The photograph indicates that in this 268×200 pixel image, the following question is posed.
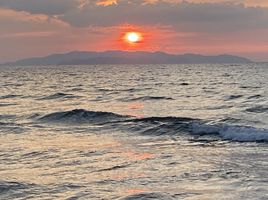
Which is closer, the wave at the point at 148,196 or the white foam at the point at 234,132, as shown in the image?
the wave at the point at 148,196

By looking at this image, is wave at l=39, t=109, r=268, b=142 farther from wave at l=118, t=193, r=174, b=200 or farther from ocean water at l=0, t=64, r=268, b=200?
wave at l=118, t=193, r=174, b=200

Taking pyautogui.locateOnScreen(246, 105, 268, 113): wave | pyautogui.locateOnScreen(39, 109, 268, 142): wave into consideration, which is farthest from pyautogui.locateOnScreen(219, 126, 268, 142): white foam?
pyautogui.locateOnScreen(246, 105, 268, 113): wave

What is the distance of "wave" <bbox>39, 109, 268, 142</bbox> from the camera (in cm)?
1851

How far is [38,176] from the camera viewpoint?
1163cm

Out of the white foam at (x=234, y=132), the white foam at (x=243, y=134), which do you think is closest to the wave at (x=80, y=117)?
the white foam at (x=234, y=132)

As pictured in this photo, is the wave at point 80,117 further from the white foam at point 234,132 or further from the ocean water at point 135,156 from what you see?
the white foam at point 234,132

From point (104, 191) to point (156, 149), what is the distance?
18.5 ft

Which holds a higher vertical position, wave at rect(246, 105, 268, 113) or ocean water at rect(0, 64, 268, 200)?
wave at rect(246, 105, 268, 113)

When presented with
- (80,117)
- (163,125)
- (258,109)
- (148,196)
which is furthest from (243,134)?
(80,117)

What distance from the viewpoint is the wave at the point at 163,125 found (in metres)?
18.5

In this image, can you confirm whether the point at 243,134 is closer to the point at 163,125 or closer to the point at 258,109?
the point at 163,125

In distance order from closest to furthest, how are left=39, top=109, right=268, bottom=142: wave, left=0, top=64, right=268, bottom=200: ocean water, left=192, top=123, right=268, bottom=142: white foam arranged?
1. left=0, top=64, right=268, bottom=200: ocean water
2. left=192, top=123, right=268, bottom=142: white foam
3. left=39, top=109, right=268, bottom=142: wave

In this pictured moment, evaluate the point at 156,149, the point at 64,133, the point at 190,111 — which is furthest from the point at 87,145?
the point at 190,111

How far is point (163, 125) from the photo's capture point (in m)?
22.1
